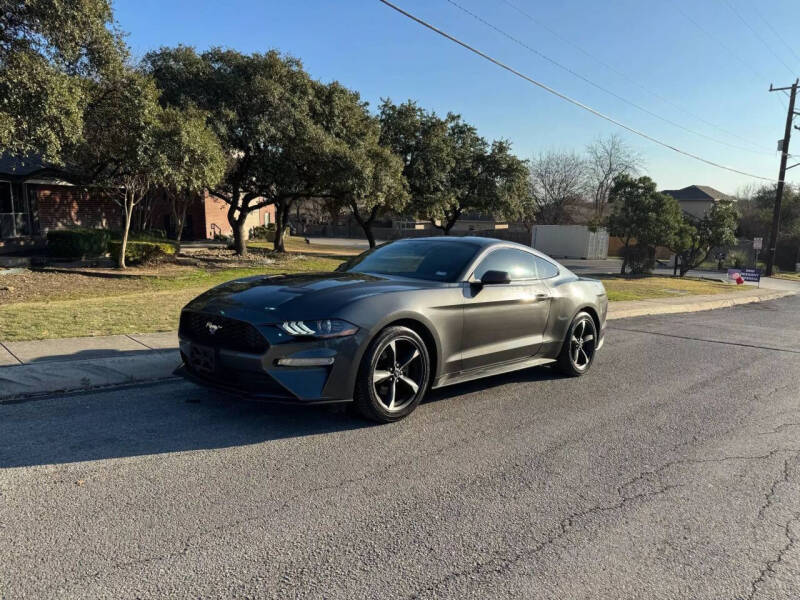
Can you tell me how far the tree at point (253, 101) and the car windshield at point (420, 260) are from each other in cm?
1230

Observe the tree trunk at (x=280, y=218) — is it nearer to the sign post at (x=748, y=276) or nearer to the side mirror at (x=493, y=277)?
the side mirror at (x=493, y=277)

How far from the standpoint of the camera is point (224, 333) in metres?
4.32

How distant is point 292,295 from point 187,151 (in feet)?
34.6

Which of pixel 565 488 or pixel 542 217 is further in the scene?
pixel 542 217

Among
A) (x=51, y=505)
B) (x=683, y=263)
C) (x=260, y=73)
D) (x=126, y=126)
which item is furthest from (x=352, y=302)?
(x=683, y=263)

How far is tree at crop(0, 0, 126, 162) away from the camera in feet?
32.3

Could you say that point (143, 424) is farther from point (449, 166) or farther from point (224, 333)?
point (449, 166)

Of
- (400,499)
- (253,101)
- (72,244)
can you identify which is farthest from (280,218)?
(400,499)

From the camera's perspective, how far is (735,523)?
10.8ft

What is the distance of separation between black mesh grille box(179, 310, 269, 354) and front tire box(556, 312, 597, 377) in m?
3.64

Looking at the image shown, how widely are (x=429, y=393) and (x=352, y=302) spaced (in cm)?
167

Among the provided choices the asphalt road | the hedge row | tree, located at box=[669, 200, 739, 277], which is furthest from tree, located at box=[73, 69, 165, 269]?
tree, located at box=[669, 200, 739, 277]

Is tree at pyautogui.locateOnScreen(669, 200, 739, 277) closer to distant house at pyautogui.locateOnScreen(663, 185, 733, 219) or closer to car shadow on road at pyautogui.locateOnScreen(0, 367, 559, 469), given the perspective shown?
car shadow on road at pyautogui.locateOnScreen(0, 367, 559, 469)

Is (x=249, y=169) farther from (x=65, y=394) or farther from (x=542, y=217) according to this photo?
(x=542, y=217)
